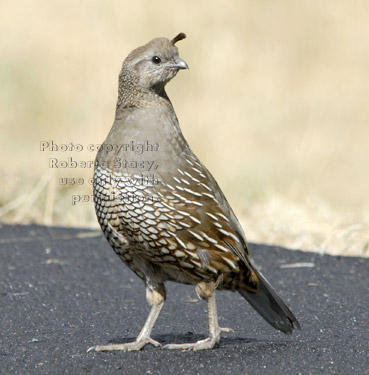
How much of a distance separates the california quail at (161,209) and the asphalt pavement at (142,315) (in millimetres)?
239

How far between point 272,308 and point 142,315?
113cm

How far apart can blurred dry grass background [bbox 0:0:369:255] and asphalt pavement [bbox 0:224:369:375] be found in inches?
65.2

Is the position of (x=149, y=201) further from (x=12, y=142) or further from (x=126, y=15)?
(x=126, y=15)

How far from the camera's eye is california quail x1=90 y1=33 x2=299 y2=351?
191 inches

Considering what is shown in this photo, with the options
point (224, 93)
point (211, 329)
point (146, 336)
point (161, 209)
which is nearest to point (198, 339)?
point (211, 329)

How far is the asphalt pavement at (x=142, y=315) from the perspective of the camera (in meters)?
4.73

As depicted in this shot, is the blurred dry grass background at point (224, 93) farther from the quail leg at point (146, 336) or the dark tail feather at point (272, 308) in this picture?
the quail leg at point (146, 336)

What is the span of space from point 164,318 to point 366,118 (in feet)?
31.1

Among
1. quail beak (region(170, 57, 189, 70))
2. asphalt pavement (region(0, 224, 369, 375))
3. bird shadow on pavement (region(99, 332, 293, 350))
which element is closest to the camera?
asphalt pavement (region(0, 224, 369, 375))

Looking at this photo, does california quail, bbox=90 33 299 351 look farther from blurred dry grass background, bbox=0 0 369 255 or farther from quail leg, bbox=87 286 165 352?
blurred dry grass background, bbox=0 0 369 255

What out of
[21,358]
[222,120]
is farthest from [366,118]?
[21,358]

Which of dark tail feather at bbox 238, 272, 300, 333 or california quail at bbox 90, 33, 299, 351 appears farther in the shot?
dark tail feather at bbox 238, 272, 300, 333

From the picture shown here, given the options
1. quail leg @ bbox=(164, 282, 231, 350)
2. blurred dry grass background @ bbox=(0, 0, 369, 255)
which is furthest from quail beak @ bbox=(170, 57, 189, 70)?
blurred dry grass background @ bbox=(0, 0, 369, 255)

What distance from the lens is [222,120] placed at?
47.2 feet
